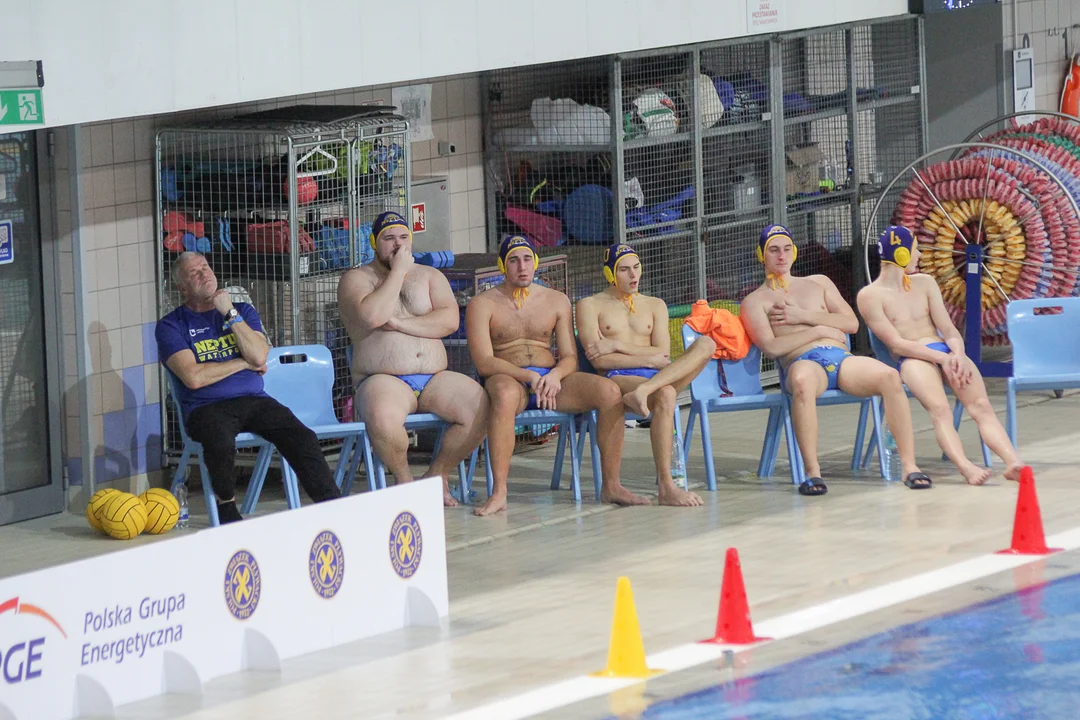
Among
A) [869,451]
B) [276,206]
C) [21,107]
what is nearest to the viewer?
[21,107]

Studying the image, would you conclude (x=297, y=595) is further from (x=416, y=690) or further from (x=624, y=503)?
(x=624, y=503)

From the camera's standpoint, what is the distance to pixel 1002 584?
7652 mm

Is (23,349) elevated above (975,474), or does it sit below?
above

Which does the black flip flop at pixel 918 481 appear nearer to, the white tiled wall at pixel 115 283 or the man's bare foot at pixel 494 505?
the man's bare foot at pixel 494 505

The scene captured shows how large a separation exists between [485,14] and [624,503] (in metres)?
2.58

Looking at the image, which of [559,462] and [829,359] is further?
[559,462]

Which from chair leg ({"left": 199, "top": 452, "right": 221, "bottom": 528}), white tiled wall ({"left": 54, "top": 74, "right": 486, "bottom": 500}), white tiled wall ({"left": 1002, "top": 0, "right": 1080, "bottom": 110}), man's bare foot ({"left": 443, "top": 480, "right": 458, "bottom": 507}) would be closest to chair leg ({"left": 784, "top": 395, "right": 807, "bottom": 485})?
man's bare foot ({"left": 443, "top": 480, "right": 458, "bottom": 507})

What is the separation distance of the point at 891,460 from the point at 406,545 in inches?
166

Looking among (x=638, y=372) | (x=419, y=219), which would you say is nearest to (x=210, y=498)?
(x=638, y=372)

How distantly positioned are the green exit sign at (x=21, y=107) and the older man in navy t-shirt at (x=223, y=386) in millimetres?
1863

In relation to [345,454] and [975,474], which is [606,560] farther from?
[975,474]

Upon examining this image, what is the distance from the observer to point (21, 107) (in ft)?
23.7

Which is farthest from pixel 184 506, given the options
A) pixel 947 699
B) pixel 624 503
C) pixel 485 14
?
pixel 947 699

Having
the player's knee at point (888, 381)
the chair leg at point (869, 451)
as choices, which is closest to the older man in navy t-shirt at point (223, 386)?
the player's knee at point (888, 381)
